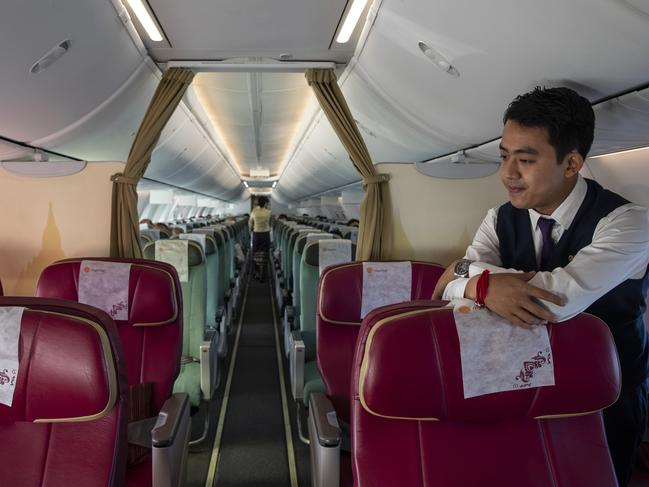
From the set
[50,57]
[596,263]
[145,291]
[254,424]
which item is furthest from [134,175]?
[596,263]

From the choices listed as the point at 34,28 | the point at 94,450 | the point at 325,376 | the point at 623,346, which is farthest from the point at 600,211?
the point at 34,28

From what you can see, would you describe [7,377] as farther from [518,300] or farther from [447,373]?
[518,300]

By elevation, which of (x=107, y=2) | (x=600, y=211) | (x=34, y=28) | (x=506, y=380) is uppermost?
(x=107, y=2)

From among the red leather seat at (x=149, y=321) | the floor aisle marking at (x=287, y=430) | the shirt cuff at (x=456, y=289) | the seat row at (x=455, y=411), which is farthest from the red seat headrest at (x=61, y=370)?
the floor aisle marking at (x=287, y=430)

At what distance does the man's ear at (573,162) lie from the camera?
1.42 metres

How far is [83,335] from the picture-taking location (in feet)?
4.26

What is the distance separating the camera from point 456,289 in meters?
1.41

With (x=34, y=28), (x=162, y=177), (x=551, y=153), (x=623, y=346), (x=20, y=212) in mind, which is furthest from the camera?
(x=162, y=177)

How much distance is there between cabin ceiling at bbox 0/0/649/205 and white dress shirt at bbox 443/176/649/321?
1.89ft

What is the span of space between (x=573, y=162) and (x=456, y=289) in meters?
0.55

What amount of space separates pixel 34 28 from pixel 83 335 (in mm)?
1635

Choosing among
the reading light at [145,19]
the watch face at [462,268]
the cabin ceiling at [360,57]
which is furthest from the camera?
the reading light at [145,19]

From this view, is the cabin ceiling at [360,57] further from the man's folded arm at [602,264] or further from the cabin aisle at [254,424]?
the cabin aisle at [254,424]

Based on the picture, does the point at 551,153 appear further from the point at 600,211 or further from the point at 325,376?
the point at 325,376
